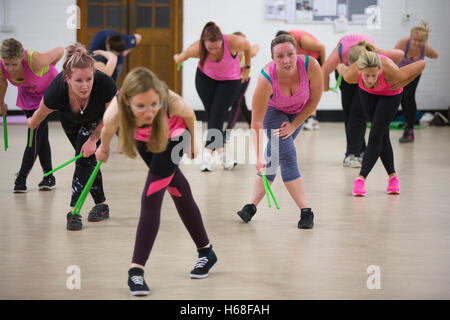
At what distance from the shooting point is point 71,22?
914 centimetres

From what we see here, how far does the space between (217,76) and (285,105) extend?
1893mm

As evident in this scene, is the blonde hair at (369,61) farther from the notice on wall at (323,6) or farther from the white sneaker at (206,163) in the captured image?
the notice on wall at (323,6)

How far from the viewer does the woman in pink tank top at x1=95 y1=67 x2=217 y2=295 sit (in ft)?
7.71

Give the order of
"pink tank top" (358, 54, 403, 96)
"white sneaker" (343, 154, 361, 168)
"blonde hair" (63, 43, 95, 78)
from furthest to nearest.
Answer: "white sneaker" (343, 154, 361, 168) → "pink tank top" (358, 54, 403, 96) → "blonde hair" (63, 43, 95, 78)

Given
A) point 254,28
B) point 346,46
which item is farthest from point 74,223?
point 254,28

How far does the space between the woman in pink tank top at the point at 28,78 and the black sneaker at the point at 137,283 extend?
2171 mm

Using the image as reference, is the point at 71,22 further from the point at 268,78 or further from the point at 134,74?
the point at 134,74

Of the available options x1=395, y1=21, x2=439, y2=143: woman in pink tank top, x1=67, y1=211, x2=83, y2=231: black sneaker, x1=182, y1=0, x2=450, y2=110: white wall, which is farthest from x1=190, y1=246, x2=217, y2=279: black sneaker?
x1=182, y1=0, x2=450, y2=110: white wall

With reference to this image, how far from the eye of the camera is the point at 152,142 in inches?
95.2

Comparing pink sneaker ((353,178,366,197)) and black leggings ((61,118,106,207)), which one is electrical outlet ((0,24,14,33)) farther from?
pink sneaker ((353,178,366,197))

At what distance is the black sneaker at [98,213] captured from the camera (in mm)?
3711

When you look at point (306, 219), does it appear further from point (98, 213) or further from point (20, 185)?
point (20, 185)

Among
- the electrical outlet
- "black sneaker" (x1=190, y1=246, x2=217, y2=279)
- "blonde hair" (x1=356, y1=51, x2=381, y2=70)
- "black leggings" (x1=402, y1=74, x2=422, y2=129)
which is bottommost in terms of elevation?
"black sneaker" (x1=190, y1=246, x2=217, y2=279)

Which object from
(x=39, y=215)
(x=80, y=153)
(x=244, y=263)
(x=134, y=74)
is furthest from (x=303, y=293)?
(x=39, y=215)
